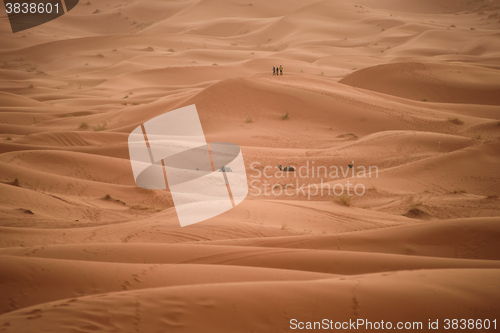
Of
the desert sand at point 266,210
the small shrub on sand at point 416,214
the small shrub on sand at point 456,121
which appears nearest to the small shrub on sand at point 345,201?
the desert sand at point 266,210

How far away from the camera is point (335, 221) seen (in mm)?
7703

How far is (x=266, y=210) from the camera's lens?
811cm

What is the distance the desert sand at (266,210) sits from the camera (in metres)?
3.06

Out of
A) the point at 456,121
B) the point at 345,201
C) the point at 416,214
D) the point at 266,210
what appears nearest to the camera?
the point at 266,210

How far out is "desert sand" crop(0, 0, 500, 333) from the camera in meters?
3.06

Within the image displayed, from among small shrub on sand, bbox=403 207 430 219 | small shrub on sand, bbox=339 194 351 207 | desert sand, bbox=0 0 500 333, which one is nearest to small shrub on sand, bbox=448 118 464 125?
desert sand, bbox=0 0 500 333

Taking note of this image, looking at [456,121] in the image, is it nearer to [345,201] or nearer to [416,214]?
[416,214]

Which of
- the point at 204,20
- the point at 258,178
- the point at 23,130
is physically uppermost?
the point at 204,20

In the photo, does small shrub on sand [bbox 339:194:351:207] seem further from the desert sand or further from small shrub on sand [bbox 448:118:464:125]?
small shrub on sand [bbox 448:118:464:125]

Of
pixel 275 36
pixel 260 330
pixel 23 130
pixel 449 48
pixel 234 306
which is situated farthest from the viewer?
pixel 275 36

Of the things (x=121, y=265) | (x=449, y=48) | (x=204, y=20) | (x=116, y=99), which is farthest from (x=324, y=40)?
(x=121, y=265)

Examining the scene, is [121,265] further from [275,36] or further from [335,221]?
[275,36]

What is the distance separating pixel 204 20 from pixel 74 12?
1187 inches

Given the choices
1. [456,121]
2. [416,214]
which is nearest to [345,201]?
[416,214]
